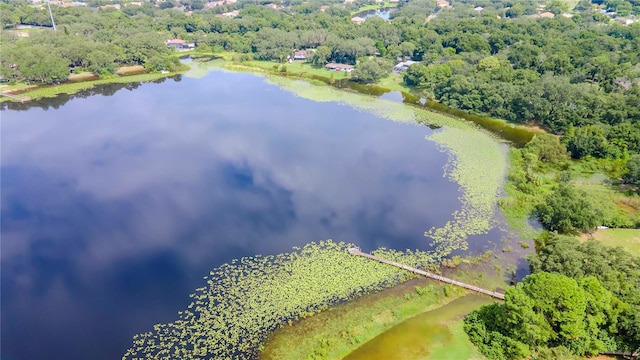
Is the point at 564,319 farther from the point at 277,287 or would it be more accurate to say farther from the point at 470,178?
the point at 470,178

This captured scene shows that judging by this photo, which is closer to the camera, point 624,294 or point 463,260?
point 624,294

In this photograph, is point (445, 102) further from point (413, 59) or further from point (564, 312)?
point (564, 312)

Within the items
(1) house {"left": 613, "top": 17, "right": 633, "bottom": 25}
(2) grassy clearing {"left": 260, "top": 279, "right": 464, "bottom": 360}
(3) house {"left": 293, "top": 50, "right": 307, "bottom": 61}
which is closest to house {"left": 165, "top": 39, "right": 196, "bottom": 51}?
(3) house {"left": 293, "top": 50, "right": 307, "bottom": 61}

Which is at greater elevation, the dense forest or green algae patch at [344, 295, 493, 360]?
the dense forest

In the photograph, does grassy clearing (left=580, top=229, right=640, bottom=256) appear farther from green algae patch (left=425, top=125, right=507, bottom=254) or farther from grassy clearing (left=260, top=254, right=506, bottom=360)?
grassy clearing (left=260, top=254, right=506, bottom=360)

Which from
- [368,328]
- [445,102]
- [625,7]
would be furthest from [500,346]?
[625,7]
